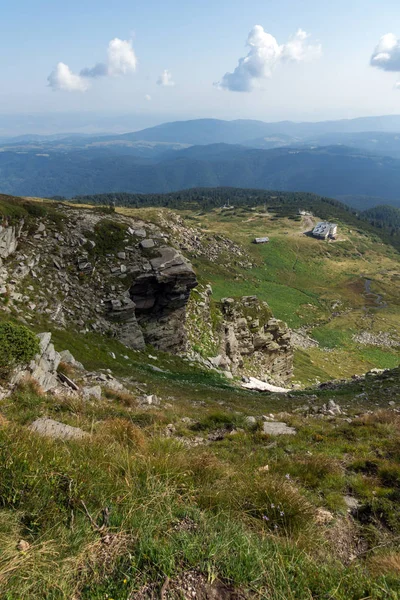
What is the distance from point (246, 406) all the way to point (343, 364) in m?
37.8

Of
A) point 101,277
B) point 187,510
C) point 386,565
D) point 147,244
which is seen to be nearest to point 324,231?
point 147,244

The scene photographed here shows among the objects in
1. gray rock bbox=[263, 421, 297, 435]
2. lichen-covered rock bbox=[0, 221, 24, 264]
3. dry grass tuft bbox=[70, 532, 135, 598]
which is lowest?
gray rock bbox=[263, 421, 297, 435]

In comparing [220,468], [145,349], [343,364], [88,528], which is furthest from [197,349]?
[343,364]

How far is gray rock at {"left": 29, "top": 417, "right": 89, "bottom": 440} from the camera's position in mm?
6121

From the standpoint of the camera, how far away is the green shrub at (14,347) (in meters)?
10.2

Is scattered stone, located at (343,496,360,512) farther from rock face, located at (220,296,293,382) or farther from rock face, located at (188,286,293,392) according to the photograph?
rock face, located at (220,296,293,382)

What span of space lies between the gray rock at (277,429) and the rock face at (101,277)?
12901 millimetres

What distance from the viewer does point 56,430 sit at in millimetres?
6676

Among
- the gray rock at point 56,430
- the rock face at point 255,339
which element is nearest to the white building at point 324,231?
the rock face at point 255,339

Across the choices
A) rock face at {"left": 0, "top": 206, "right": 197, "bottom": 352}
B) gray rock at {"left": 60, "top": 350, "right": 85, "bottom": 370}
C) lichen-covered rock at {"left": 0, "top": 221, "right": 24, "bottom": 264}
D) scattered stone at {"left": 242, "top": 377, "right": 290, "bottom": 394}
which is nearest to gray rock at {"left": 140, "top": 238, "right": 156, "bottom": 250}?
rock face at {"left": 0, "top": 206, "right": 197, "bottom": 352}

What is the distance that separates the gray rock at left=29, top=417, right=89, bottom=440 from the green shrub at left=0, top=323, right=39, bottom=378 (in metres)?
3.67

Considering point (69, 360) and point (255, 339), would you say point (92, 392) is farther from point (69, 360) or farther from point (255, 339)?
point (255, 339)

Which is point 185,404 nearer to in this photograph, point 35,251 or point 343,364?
point 35,251

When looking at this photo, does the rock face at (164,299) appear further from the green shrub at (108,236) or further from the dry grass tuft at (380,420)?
the dry grass tuft at (380,420)
